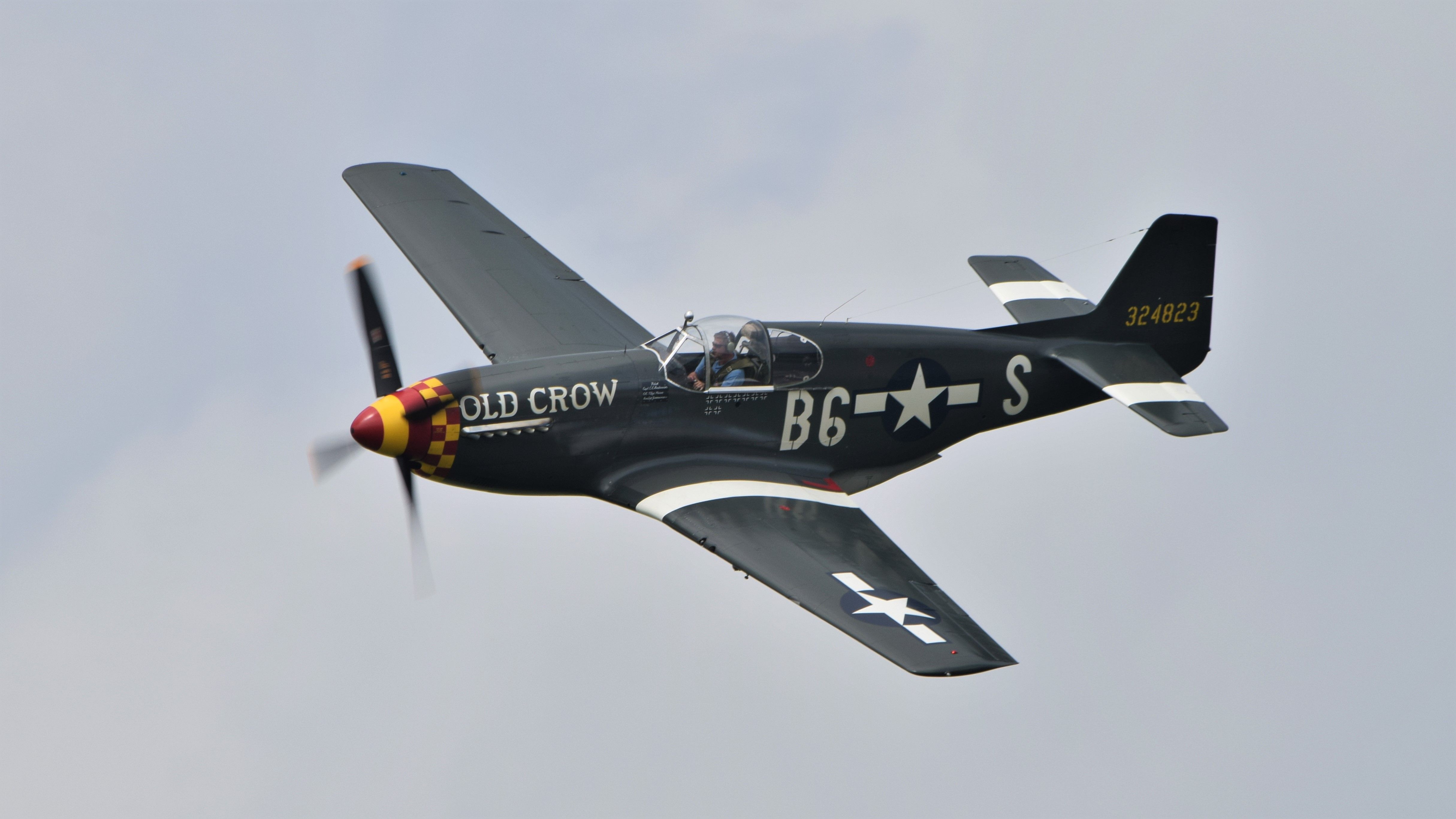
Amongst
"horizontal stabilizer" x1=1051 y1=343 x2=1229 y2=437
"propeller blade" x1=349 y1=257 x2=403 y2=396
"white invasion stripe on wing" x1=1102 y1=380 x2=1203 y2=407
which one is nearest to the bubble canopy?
"propeller blade" x1=349 y1=257 x2=403 y2=396

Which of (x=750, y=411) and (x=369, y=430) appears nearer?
(x=369, y=430)

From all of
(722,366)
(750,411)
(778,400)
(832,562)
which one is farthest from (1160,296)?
(832,562)

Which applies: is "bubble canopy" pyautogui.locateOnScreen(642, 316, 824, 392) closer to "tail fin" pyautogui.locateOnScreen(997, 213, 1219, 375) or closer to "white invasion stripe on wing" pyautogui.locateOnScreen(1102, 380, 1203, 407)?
"tail fin" pyautogui.locateOnScreen(997, 213, 1219, 375)

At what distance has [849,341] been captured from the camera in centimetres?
1473

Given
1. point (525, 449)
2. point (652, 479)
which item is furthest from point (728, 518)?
point (525, 449)

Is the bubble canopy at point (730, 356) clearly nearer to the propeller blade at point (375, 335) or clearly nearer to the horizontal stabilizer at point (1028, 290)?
the propeller blade at point (375, 335)

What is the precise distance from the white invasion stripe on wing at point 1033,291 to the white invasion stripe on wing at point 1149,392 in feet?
6.12

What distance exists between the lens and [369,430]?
13.1m

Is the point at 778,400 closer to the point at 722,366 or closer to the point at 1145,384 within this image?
the point at 722,366

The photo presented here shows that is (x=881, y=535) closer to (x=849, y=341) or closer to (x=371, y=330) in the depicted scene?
(x=849, y=341)

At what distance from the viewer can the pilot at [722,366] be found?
46.4ft

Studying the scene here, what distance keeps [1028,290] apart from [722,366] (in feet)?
14.6

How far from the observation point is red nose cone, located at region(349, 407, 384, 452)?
13078mm

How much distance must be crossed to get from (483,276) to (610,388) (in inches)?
129
